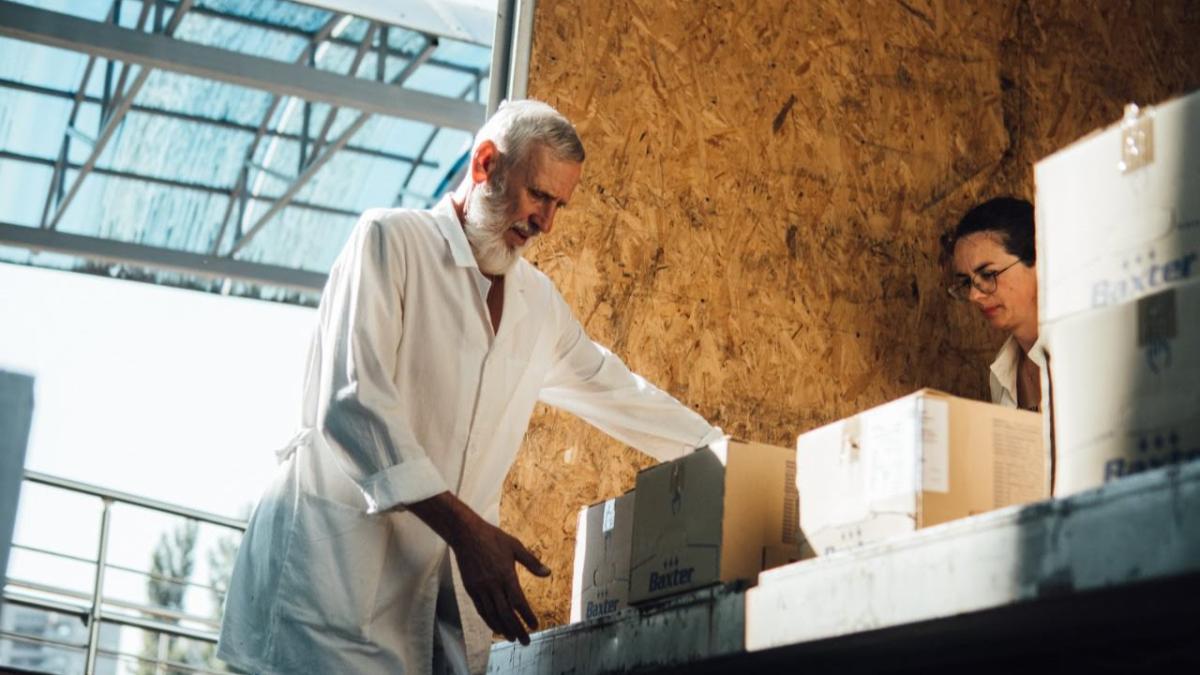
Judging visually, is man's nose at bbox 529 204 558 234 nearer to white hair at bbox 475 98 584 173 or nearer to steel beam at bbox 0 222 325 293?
white hair at bbox 475 98 584 173

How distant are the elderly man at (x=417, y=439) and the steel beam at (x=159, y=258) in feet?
31.0

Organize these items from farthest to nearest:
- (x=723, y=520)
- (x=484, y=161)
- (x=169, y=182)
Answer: (x=169, y=182) < (x=484, y=161) < (x=723, y=520)

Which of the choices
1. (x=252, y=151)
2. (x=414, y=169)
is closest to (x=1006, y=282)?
(x=252, y=151)

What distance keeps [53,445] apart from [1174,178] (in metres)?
13.1

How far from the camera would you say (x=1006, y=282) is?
3.29 m

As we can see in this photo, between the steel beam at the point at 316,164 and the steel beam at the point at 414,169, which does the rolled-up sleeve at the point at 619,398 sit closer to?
the steel beam at the point at 316,164

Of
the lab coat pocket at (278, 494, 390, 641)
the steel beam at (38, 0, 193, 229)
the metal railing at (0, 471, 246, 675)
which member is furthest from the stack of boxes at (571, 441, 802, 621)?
the steel beam at (38, 0, 193, 229)

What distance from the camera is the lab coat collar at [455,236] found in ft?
8.95

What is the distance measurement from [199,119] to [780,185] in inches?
339

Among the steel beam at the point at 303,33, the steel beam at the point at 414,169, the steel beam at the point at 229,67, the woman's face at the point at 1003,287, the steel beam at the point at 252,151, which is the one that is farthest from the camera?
the steel beam at the point at 414,169

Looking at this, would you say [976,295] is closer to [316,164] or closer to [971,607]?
[971,607]

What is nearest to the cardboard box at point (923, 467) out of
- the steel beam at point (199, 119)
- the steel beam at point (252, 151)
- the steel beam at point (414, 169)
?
the steel beam at point (252, 151)

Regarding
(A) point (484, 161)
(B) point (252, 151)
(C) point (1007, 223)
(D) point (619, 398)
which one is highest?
(B) point (252, 151)

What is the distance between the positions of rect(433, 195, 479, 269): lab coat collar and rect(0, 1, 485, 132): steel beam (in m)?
6.35
